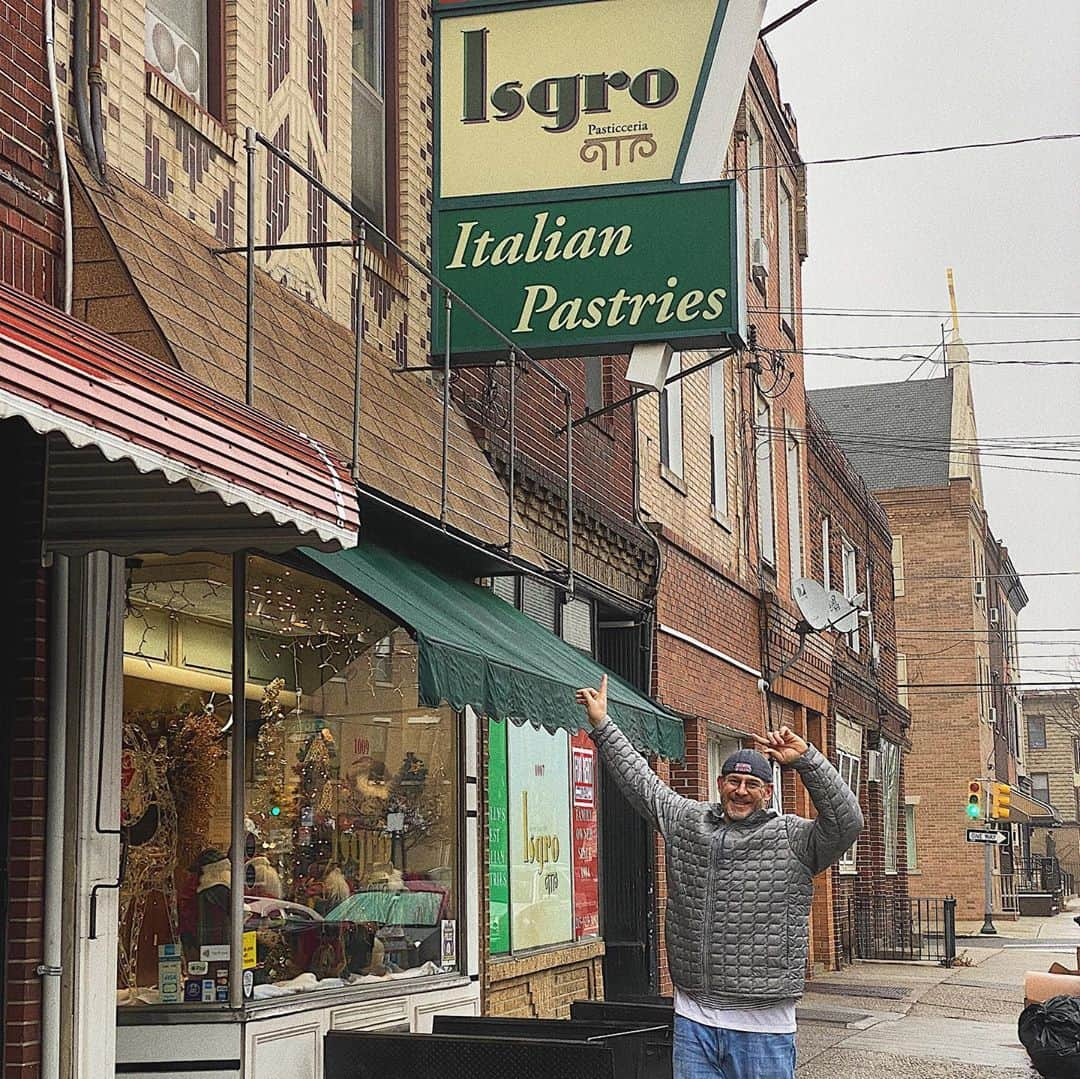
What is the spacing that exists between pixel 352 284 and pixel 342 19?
1.63m

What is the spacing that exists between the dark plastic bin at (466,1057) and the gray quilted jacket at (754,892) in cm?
90

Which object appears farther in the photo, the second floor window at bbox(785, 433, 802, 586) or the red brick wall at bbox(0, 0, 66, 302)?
the second floor window at bbox(785, 433, 802, 586)

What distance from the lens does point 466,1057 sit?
26.4 ft

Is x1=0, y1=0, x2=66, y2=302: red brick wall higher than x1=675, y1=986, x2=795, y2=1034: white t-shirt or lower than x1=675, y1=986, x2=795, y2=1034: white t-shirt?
higher

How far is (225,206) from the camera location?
9016 millimetres

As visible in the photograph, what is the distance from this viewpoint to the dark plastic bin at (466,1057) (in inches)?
307

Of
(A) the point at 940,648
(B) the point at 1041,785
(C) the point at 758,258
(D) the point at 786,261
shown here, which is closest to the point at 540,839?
(C) the point at 758,258

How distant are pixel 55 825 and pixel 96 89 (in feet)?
10.1

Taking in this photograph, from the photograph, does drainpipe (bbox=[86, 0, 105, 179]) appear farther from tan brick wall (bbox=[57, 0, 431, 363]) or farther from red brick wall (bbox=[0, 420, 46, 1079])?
red brick wall (bbox=[0, 420, 46, 1079])

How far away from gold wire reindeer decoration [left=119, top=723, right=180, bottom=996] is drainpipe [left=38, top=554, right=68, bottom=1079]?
109 cm

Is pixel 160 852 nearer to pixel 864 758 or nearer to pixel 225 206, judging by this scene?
pixel 225 206

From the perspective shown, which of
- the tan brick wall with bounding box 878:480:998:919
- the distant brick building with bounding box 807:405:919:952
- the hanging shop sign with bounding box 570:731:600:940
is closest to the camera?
the hanging shop sign with bounding box 570:731:600:940

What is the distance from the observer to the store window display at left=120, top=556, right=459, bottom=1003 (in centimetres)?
860

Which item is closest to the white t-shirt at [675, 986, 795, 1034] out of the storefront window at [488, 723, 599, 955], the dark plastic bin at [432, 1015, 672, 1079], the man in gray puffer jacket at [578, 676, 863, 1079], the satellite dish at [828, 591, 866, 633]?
the man in gray puffer jacket at [578, 676, 863, 1079]
